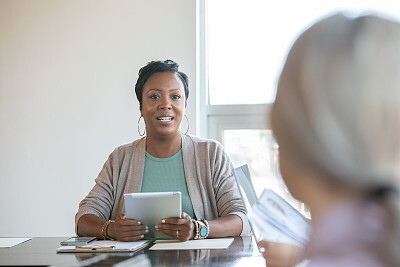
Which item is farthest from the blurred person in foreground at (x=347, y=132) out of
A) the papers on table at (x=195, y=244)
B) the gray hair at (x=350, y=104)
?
the papers on table at (x=195, y=244)

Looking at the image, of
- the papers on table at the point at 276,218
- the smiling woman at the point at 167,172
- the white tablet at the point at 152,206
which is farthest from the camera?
the smiling woman at the point at 167,172

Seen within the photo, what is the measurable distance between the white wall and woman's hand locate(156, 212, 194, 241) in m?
1.64

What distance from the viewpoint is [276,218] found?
1.19 meters

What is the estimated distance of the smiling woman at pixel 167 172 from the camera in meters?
2.45

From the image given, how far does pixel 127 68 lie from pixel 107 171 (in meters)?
1.30

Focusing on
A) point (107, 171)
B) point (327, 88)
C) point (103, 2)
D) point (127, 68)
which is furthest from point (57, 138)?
point (327, 88)

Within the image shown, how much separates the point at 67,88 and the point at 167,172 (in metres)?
1.55

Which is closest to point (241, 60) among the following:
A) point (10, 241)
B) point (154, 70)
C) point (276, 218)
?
point (154, 70)

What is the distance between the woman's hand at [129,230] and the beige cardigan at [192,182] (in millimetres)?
338

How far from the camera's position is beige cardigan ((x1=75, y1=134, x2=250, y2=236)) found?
2.55m

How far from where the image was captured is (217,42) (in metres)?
3.85

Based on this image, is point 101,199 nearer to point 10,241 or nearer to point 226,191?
point 10,241

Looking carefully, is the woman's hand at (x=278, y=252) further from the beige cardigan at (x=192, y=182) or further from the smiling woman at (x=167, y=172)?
the beige cardigan at (x=192, y=182)

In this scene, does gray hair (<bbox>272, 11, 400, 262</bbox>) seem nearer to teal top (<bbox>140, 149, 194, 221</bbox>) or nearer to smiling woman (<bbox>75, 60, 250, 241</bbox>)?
smiling woman (<bbox>75, 60, 250, 241</bbox>)
